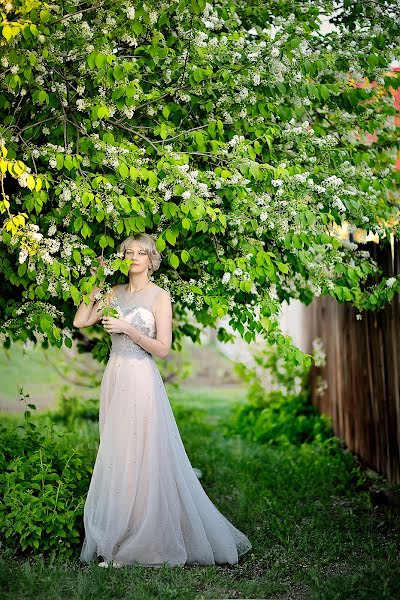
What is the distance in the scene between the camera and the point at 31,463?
5.13 metres

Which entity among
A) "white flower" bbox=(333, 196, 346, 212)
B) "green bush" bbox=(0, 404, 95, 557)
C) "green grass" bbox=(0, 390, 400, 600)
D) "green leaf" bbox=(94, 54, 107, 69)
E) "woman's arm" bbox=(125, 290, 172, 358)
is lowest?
"green grass" bbox=(0, 390, 400, 600)

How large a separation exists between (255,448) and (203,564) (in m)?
4.27

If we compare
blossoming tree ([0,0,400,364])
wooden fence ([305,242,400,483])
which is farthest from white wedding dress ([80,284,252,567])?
wooden fence ([305,242,400,483])

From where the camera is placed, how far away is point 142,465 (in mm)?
4570

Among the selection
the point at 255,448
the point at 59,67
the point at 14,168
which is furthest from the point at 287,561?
the point at 255,448

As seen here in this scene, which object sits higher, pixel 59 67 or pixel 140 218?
pixel 59 67

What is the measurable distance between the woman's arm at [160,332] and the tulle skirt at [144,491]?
0.50ft

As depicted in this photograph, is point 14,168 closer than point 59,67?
Yes

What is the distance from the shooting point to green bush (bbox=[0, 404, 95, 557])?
460cm

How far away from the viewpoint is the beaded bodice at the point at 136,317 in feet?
15.5

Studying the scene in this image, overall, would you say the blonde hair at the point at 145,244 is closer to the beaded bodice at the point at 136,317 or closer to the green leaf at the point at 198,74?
the beaded bodice at the point at 136,317

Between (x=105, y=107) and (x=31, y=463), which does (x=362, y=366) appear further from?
(x=105, y=107)

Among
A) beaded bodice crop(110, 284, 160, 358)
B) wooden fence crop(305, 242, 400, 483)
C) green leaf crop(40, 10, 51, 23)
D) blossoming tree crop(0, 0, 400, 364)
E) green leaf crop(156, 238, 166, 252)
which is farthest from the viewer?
wooden fence crop(305, 242, 400, 483)

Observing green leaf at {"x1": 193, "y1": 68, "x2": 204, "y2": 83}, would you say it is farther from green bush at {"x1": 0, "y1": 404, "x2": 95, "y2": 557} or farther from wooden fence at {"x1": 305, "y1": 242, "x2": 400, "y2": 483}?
green bush at {"x1": 0, "y1": 404, "x2": 95, "y2": 557}
